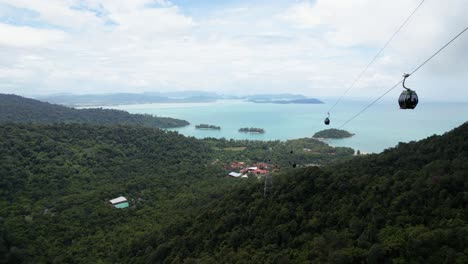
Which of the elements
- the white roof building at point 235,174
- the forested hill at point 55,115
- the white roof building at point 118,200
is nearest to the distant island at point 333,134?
the white roof building at point 235,174

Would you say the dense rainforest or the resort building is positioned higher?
the dense rainforest

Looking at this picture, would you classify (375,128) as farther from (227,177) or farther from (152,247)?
(152,247)

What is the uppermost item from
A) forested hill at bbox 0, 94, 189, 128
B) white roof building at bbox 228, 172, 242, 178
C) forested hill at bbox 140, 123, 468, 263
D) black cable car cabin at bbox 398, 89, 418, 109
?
black cable car cabin at bbox 398, 89, 418, 109

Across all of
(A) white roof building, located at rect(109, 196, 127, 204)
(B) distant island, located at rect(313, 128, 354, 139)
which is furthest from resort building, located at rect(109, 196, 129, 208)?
(B) distant island, located at rect(313, 128, 354, 139)

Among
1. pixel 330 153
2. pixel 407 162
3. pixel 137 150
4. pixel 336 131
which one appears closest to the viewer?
pixel 407 162

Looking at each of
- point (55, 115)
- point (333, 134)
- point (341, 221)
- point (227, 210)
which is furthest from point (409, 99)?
point (55, 115)

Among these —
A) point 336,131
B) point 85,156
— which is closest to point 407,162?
point 85,156

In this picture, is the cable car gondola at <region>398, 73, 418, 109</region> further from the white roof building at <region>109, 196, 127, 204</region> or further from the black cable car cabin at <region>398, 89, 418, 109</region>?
the white roof building at <region>109, 196, 127, 204</region>
